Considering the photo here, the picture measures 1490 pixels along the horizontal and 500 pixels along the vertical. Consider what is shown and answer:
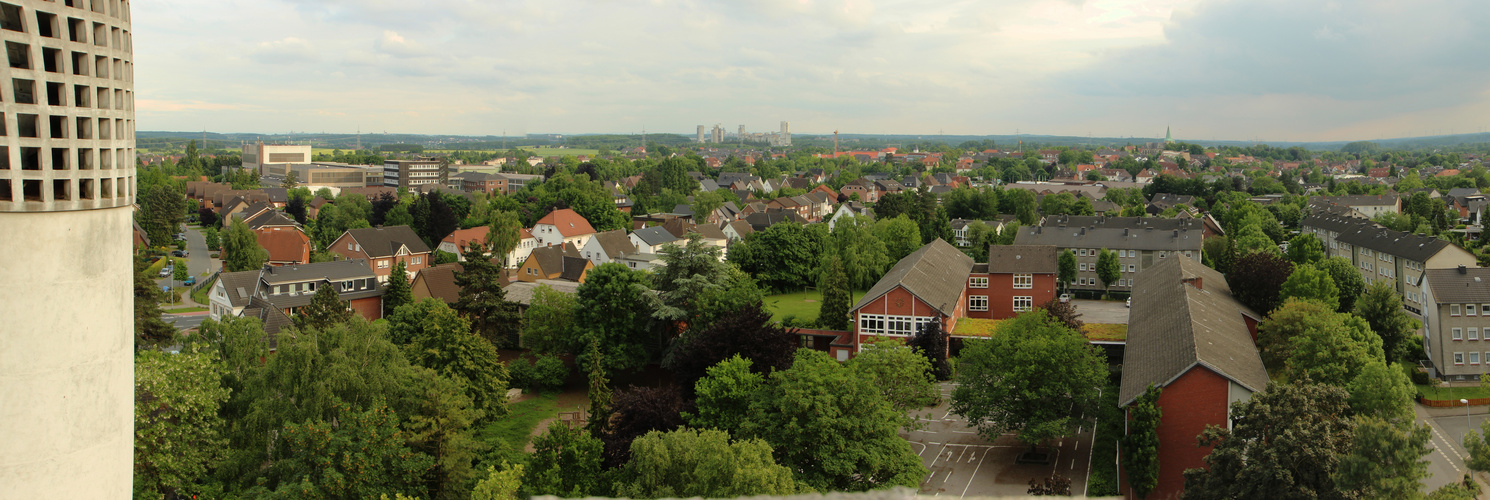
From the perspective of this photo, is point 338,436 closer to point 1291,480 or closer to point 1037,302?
point 1291,480

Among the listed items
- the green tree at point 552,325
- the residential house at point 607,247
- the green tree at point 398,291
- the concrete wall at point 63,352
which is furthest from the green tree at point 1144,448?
the residential house at point 607,247

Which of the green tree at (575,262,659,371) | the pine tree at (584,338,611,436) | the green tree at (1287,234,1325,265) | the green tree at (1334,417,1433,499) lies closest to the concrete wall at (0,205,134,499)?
the pine tree at (584,338,611,436)

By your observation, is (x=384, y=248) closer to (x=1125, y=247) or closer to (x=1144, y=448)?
(x=1125, y=247)

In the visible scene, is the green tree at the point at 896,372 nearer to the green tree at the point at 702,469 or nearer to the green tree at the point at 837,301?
the green tree at the point at 702,469

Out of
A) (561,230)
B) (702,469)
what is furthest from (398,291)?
(702,469)

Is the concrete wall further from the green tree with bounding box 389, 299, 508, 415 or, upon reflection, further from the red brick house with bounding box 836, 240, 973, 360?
the red brick house with bounding box 836, 240, 973, 360

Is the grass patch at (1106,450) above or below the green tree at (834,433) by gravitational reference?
below

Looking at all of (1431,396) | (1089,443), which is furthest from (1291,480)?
(1431,396)
